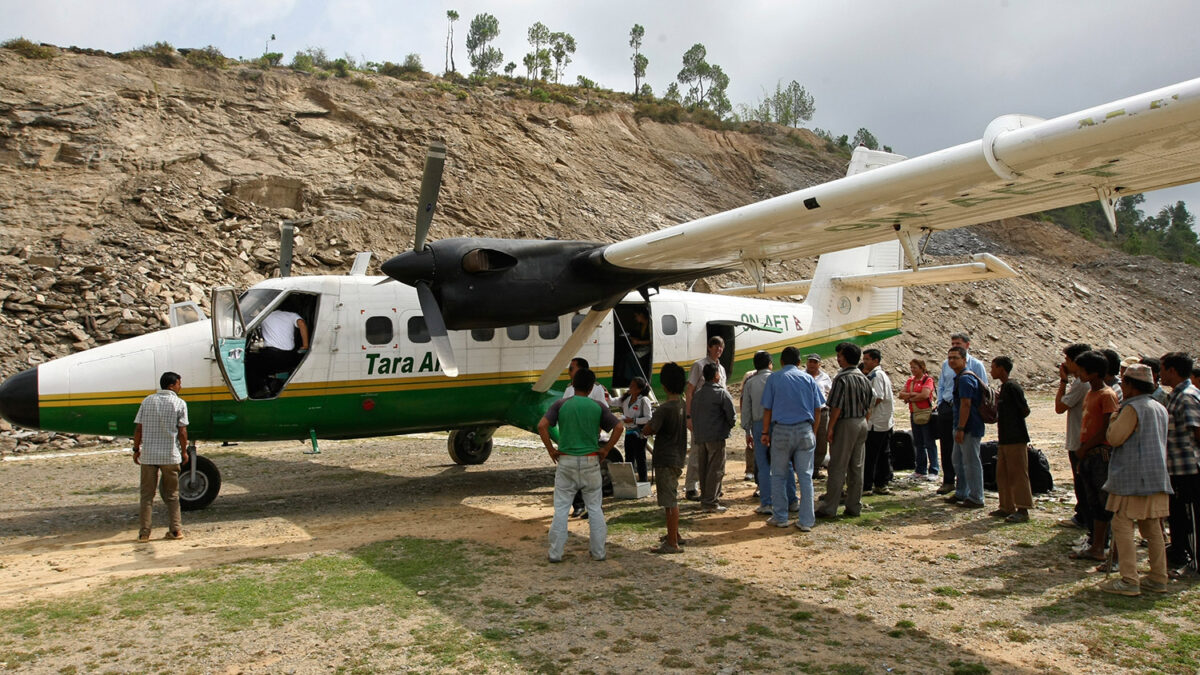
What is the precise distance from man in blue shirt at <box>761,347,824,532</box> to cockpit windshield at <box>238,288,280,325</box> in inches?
252

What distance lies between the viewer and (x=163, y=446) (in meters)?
8.32

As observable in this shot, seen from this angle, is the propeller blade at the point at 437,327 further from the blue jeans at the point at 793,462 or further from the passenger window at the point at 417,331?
the blue jeans at the point at 793,462

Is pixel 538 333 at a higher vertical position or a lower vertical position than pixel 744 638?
higher

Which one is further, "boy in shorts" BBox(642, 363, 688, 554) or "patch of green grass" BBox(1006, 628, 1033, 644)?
"boy in shorts" BBox(642, 363, 688, 554)

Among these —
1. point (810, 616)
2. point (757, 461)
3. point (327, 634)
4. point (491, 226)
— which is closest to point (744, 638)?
point (810, 616)

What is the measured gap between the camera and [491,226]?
89.8 ft

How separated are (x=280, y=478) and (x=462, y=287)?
204 inches

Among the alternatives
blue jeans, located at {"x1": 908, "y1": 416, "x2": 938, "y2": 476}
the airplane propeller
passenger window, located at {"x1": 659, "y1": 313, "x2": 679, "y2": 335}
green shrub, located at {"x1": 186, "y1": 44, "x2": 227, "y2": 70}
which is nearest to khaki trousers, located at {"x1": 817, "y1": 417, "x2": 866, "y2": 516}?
blue jeans, located at {"x1": 908, "y1": 416, "x2": 938, "y2": 476}

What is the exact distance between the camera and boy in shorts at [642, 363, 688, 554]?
24.3 feet

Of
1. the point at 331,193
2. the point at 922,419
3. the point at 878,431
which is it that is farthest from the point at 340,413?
the point at 331,193

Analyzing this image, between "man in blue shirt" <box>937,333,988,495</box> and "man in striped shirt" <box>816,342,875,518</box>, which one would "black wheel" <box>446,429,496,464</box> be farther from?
"man in blue shirt" <box>937,333,988,495</box>

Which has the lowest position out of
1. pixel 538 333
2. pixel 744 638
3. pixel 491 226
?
pixel 744 638

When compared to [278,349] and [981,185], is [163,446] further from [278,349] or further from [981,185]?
[981,185]

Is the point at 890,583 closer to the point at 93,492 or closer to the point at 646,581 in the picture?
the point at 646,581
